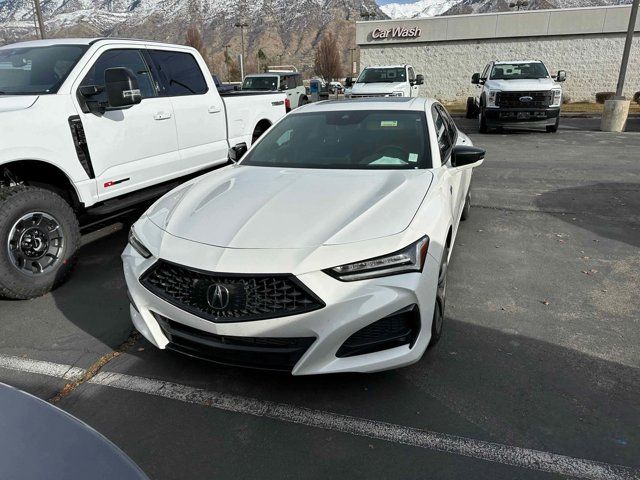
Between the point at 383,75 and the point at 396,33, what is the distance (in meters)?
16.6

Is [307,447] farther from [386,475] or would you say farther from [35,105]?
[35,105]

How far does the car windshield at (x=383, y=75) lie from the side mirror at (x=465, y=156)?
1313 centimetres

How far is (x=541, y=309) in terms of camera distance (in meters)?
3.88

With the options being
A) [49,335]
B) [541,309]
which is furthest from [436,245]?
[49,335]

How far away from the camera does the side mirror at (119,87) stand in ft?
14.5

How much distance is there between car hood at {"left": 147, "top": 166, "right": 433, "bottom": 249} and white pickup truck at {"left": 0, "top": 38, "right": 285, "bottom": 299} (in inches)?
49.9

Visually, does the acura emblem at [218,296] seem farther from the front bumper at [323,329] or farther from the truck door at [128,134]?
the truck door at [128,134]

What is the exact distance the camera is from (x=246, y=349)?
102 inches

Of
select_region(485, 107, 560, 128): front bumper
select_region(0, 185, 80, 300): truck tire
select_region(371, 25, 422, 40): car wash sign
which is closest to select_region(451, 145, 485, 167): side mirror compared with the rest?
select_region(0, 185, 80, 300): truck tire

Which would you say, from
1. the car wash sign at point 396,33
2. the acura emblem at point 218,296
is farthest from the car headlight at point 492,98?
the car wash sign at point 396,33

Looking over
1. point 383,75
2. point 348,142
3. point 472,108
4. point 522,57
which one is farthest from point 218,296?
point 522,57

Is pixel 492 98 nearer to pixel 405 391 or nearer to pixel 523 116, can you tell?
pixel 523 116

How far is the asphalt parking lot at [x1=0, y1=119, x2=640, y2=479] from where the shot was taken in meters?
2.39

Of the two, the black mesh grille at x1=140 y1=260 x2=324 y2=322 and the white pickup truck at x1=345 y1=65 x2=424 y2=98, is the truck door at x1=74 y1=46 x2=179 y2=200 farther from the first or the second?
the white pickup truck at x1=345 y1=65 x2=424 y2=98
